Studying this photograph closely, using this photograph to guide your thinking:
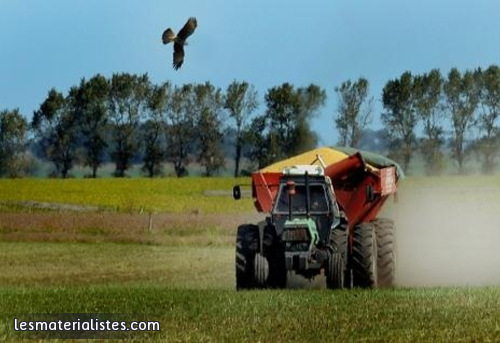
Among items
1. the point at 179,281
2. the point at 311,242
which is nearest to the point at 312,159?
the point at 311,242

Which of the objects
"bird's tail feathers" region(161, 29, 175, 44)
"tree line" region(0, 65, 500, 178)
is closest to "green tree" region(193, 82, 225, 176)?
"tree line" region(0, 65, 500, 178)

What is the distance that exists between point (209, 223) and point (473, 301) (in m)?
26.5

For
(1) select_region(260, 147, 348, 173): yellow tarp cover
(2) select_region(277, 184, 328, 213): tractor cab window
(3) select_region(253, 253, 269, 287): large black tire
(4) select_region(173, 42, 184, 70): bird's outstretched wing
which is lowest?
(3) select_region(253, 253, 269, 287): large black tire

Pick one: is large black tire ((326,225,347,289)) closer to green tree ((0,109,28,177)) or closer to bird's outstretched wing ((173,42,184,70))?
bird's outstretched wing ((173,42,184,70))

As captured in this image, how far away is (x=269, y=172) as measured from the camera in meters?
22.4

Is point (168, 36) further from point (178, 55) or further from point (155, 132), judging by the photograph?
point (155, 132)

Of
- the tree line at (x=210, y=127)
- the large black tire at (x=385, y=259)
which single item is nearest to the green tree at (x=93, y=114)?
the tree line at (x=210, y=127)

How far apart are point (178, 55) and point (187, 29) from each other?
0.58 m

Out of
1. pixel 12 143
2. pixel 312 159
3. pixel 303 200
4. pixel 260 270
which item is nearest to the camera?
pixel 260 270

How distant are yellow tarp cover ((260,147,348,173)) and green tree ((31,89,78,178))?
25647 millimetres

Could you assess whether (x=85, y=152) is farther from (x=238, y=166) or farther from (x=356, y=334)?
(x=356, y=334)

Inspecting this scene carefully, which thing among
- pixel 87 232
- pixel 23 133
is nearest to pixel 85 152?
pixel 23 133

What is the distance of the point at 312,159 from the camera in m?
23.5

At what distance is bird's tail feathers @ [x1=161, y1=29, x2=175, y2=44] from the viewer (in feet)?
40.4
